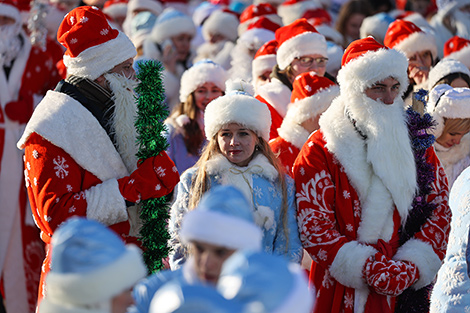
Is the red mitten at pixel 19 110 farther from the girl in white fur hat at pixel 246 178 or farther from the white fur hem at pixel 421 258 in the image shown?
the white fur hem at pixel 421 258

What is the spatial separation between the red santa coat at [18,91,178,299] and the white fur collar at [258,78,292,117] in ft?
7.03

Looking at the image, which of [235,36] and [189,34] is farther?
[235,36]

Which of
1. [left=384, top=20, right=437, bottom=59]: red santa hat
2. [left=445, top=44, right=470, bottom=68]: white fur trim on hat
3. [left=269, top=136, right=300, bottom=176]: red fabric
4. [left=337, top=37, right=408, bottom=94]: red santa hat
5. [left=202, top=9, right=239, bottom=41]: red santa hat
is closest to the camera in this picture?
[left=337, top=37, right=408, bottom=94]: red santa hat

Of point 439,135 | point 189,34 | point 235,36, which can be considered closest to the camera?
point 439,135

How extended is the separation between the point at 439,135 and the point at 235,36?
515 centimetres

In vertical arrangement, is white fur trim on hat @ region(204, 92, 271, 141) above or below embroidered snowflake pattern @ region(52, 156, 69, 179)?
below

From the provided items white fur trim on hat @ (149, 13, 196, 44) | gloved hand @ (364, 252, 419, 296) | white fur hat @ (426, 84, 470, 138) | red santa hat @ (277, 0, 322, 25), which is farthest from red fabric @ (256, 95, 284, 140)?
red santa hat @ (277, 0, 322, 25)

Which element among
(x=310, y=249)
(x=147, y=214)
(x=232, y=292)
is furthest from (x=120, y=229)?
(x=232, y=292)

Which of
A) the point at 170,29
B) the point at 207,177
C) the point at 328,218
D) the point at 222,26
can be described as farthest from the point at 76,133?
the point at 222,26

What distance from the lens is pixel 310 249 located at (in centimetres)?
486

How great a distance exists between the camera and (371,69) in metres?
4.96

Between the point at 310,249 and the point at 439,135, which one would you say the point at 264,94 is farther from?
the point at 310,249

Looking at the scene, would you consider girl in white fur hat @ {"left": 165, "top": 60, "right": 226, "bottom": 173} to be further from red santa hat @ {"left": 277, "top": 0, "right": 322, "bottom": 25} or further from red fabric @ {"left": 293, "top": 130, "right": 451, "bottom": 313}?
red santa hat @ {"left": 277, "top": 0, "right": 322, "bottom": 25}

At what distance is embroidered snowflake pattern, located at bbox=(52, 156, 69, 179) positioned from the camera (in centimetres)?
463
